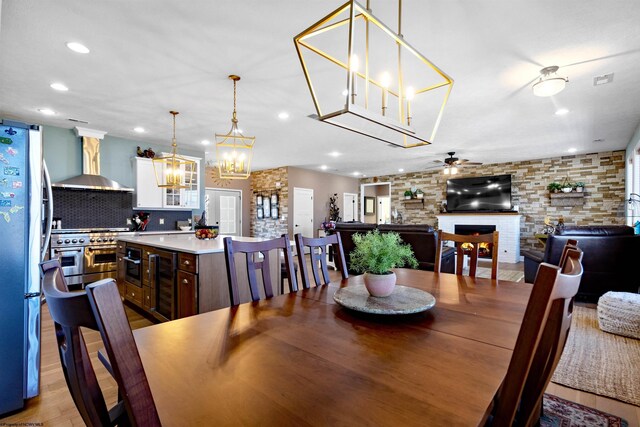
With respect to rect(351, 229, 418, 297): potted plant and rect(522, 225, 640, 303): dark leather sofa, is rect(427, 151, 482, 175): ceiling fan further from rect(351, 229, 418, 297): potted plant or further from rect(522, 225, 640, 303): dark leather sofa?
rect(351, 229, 418, 297): potted plant

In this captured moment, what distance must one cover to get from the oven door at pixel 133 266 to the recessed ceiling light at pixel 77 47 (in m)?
2.02

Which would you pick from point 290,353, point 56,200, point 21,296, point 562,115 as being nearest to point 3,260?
point 21,296

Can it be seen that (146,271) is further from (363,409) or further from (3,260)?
(363,409)

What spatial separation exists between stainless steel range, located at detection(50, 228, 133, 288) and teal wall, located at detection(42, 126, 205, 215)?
101cm

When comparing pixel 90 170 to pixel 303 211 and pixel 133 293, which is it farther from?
pixel 303 211

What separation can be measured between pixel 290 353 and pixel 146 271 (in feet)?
9.88

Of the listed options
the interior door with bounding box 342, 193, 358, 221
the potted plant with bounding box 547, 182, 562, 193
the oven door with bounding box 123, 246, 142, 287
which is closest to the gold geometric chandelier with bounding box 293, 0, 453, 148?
the oven door with bounding box 123, 246, 142, 287

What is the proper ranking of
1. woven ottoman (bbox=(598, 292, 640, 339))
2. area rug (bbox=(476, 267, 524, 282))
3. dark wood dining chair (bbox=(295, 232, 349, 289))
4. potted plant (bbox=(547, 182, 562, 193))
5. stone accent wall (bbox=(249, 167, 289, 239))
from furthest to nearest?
stone accent wall (bbox=(249, 167, 289, 239)), potted plant (bbox=(547, 182, 562, 193)), area rug (bbox=(476, 267, 524, 282)), woven ottoman (bbox=(598, 292, 640, 339)), dark wood dining chair (bbox=(295, 232, 349, 289))

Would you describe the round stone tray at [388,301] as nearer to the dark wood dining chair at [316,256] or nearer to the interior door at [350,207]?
the dark wood dining chair at [316,256]

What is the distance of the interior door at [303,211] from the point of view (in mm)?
8562

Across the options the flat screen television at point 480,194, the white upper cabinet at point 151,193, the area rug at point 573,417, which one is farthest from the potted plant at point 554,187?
the white upper cabinet at point 151,193

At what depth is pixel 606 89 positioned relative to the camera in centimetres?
338

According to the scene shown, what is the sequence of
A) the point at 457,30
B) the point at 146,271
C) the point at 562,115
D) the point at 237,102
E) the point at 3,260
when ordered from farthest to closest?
1. the point at 562,115
2. the point at 237,102
3. the point at 146,271
4. the point at 457,30
5. the point at 3,260

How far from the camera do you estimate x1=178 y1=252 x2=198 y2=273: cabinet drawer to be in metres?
2.63
